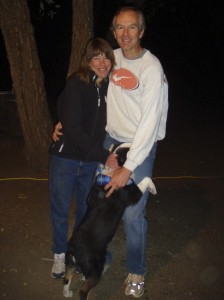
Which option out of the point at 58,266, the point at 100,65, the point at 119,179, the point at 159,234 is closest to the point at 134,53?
the point at 100,65

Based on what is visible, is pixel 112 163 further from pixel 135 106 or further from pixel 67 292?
pixel 67 292

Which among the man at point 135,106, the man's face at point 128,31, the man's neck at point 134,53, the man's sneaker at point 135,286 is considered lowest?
the man's sneaker at point 135,286

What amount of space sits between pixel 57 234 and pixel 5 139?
4.41m

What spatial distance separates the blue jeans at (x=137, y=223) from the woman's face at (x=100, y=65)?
61cm

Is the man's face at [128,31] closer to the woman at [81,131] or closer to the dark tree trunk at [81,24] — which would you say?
the woman at [81,131]

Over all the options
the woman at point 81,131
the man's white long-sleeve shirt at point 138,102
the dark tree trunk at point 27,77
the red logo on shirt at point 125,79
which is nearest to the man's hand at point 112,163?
the woman at point 81,131

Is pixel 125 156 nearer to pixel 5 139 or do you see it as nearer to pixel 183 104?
pixel 5 139

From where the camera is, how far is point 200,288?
350 centimetres

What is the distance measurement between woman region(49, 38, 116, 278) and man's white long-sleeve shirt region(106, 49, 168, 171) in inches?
4.2

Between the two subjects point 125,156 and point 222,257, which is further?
point 222,257

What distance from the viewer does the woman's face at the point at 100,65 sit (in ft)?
9.92

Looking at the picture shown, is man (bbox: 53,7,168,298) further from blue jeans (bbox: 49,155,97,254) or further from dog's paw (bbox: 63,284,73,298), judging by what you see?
dog's paw (bbox: 63,284,73,298)

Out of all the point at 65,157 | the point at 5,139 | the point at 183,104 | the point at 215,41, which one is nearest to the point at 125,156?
the point at 65,157

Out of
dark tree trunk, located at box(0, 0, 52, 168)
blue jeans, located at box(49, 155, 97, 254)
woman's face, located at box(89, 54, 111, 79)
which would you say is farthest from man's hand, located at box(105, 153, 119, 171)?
dark tree trunk, located at box(0, 0, 52, 168)
